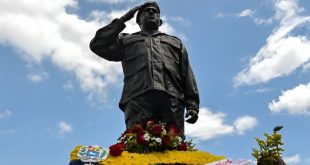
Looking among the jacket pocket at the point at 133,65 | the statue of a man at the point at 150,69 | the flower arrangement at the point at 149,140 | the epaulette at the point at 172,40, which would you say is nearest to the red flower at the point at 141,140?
the flower arrangement at the point at 149,140

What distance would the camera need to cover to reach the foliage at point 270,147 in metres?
6.53

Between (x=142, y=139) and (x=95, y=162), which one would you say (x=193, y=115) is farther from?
(x=95, y=162)

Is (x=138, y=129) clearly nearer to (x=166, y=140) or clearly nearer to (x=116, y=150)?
(x=166, y=140)

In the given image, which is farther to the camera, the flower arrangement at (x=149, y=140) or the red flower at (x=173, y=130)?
the red flower at (x=173, y=130)

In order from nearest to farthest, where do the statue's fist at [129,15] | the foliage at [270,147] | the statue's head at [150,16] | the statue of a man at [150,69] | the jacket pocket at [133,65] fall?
the foliage at [270,147], the statue of a man at [150,69], the jacket pocket at [133,65], the statue's fist at [129,15], the statue's head at [150,16]

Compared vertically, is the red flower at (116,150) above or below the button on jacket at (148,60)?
below

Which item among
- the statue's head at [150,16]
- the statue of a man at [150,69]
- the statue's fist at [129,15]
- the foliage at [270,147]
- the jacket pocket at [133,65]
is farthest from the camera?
the statue's head at [150,16]

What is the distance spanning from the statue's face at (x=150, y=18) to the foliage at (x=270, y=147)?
3.83 m

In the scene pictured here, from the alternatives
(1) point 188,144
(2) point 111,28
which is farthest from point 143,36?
(1) point 188,144

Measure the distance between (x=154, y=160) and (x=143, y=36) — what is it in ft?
10.4

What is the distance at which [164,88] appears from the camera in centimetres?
867

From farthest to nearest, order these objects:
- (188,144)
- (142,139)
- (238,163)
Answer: (188,144) < (142,139) < (238,163)

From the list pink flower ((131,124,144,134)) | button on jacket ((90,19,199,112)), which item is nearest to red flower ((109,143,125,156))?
pink flower ((131,124,144,134))

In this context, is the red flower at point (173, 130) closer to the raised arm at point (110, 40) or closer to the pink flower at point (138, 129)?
the pink flower at point (138, 129)
